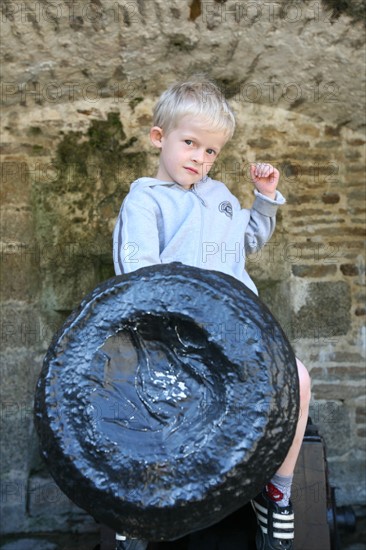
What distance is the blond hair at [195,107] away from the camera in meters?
2.63

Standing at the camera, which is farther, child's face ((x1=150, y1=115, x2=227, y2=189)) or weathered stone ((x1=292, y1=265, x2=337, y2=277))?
weathered stone ((x1=292, y1=265, x2=337, y2=277))

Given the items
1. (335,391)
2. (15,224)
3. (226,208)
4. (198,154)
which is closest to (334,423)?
(335,391)

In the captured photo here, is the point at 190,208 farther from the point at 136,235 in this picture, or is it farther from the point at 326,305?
the point at 326,305

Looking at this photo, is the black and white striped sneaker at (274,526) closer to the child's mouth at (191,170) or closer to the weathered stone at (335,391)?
the child's mouth at (191,170)

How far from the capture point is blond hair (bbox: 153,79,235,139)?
2.63 meters

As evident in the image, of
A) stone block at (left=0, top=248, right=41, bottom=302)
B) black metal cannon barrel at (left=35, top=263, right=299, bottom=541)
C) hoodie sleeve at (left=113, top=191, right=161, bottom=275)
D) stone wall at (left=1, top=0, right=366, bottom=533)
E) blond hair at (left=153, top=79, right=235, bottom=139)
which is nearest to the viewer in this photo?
black metal cannon barrel at (left=35, top=263, right=299, bottom=541)

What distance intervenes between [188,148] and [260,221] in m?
0.46

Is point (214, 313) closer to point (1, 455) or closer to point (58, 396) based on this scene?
point (58, 396)

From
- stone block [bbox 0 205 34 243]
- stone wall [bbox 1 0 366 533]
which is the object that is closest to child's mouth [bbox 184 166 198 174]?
stone wall [bbox 1 0 366 533]

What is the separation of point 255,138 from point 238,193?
13.1 inches

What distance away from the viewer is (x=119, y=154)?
168 inches

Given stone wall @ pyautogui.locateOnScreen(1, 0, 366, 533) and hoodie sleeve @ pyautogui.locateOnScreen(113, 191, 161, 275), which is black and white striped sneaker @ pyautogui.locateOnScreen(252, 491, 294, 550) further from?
stone wall @ pyautogui.locateOnScreen(1, 0, 366, 533)

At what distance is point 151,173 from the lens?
4254mm

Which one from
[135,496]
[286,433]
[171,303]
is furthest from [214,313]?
[135,496]
